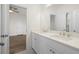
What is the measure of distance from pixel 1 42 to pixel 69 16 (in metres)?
1.48

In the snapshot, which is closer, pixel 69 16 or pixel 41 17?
pixel 69 16

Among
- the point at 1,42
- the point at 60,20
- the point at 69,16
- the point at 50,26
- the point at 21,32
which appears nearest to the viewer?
the point at 1,42

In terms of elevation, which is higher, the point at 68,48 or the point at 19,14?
the point at 19,14

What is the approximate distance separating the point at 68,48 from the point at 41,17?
2.42m

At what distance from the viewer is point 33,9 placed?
10.2 feet

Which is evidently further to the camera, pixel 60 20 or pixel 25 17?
pixel 25 17

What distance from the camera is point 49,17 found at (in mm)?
3029

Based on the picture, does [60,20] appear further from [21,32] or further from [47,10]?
[21,32]
